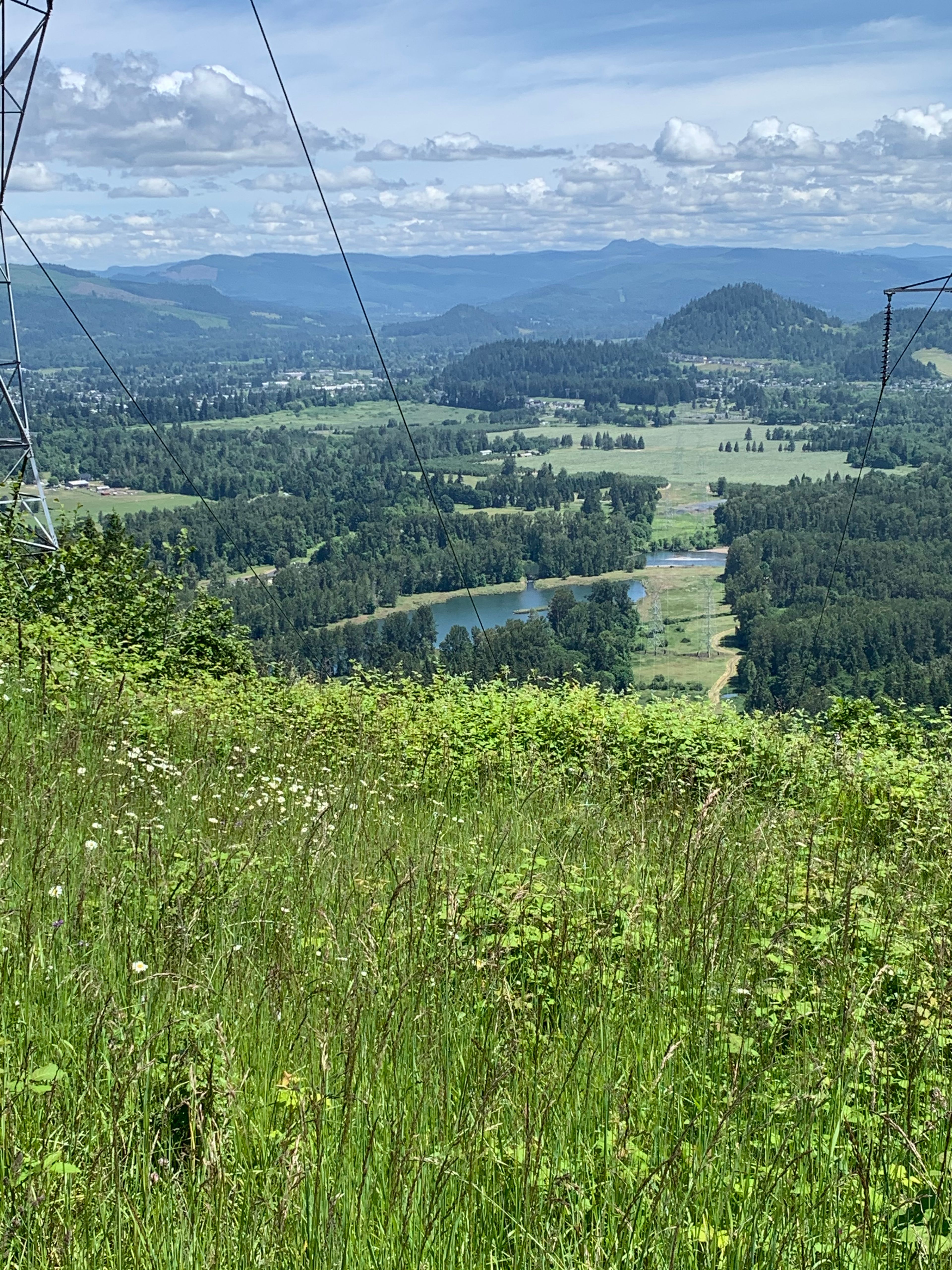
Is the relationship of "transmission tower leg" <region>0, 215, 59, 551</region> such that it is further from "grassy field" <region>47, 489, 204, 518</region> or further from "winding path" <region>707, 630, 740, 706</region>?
"grassy field" <region>47, 489, 204, 518</region>

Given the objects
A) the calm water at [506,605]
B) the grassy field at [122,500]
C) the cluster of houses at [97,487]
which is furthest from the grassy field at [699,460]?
the cluster of houses at [97,487]

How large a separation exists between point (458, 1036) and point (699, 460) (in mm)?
165505

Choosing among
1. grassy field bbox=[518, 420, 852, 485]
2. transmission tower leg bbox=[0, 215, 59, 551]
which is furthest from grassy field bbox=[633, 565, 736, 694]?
transmission tower leg bbox=[0, 215, 59, 551]

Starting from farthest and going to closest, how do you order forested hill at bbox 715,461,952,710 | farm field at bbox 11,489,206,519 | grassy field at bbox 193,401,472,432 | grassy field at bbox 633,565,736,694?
grassy field at bbox 193,401,472,432, farm field at bbox 11,489,206,519, grassy field at bbox 633,565,736,694, forested hill at bbox 715,461,952,710

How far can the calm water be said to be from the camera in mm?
91312

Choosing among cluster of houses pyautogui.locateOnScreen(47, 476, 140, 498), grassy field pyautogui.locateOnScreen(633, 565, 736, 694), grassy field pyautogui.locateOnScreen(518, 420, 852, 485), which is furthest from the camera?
grassy field pyautogui.locateOnScreen(518, 420, 852, 485)

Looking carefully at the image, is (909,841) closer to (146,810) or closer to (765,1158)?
(765,1158)

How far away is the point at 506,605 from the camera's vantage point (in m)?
99.4

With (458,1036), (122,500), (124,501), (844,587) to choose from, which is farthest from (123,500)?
(458,1036)

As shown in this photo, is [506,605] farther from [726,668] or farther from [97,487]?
[97,487]

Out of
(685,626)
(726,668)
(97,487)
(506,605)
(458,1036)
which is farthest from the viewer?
(97,487)

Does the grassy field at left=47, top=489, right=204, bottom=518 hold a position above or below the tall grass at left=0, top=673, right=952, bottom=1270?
below

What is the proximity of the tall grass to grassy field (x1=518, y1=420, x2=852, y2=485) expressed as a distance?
133765 millimetres

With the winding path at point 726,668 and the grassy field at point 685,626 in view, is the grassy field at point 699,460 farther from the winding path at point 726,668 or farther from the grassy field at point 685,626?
the winding path at point 726,668
